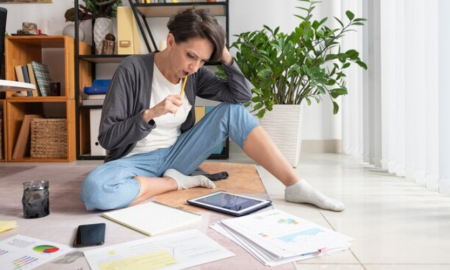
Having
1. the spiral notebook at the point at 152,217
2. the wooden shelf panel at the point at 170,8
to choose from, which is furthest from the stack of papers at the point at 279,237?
the wooden shelf panel at the point at 170,8

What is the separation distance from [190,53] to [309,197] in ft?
2.35

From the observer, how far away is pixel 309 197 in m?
1.55

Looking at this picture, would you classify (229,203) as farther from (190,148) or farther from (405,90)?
(405,90)

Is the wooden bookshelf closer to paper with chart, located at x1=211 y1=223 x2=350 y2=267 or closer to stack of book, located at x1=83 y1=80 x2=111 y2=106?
stack of book, located at x1=83 y1=80 x2=111 y2=106

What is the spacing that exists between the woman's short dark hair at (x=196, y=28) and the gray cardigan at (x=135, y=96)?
0.21 m

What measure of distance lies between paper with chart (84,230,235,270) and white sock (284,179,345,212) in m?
0.55

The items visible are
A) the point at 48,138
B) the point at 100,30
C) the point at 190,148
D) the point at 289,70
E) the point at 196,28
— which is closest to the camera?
the point at 196,28

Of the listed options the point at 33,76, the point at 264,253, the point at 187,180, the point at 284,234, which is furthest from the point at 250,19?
the point at 264,253

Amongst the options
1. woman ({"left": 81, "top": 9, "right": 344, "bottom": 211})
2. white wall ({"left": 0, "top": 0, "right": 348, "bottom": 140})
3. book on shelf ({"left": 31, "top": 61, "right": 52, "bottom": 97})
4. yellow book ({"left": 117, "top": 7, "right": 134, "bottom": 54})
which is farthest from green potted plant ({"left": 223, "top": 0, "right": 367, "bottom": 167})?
book on shelf ({"left": 31, "top": 61, "right": 52, "bottom": 97})

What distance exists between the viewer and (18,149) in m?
3.05

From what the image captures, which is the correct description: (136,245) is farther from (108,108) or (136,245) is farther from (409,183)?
(409,183)

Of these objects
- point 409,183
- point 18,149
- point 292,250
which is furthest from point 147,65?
point 18,149

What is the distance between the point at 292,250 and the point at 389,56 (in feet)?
5.52

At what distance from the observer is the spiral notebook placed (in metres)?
1.23
